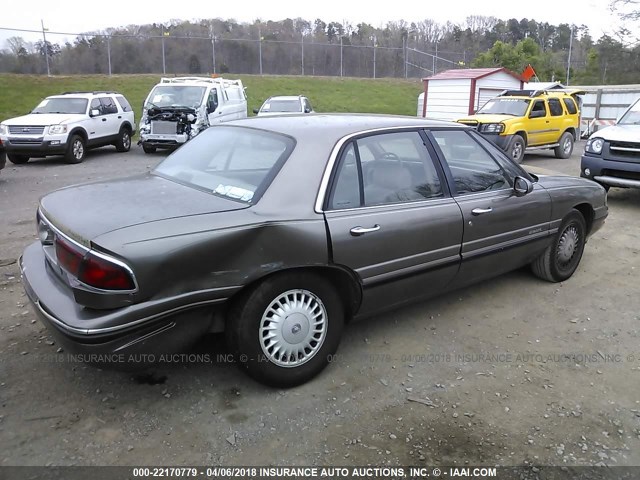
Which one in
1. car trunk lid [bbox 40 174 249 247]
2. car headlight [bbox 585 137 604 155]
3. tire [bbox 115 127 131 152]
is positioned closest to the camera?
car trunk lid [bbox 40 174 249 247]

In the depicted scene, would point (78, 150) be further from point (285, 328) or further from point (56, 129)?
point (285, 328)

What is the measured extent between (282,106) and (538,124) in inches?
318

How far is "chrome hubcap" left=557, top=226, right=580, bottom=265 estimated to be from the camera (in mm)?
4973

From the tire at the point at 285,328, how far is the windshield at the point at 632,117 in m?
8.04

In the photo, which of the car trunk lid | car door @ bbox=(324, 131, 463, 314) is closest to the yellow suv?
car door @ bbox=(324, 131, 463, 314)

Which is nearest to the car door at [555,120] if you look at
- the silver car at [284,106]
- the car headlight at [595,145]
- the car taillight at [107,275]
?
the car headlight at [595,145]

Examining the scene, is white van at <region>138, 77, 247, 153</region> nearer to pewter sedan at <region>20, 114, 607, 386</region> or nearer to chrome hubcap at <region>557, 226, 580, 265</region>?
pewter sedan at <region>20, 114, 607, 386</region>

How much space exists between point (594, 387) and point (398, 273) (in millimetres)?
1429

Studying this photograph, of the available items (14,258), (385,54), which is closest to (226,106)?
(14,258)

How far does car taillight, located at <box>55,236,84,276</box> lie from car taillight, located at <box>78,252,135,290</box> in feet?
0.35

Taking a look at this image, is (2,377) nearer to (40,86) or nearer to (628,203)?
(628,203)

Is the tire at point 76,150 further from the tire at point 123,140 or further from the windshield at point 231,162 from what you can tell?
the windshield at point 231,162

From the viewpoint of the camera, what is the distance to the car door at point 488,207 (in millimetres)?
3980

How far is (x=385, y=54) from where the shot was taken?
3938 cm
